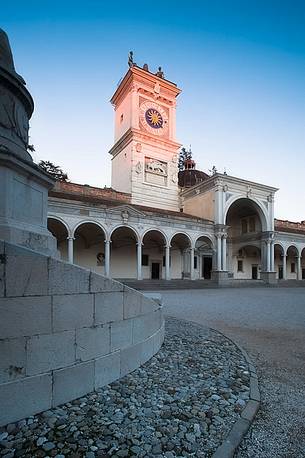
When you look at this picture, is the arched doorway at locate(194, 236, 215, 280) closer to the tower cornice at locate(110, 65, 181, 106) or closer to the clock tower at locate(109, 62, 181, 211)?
the clock tower at locate(109, 62, 181, 211)

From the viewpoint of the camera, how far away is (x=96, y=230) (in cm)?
2483

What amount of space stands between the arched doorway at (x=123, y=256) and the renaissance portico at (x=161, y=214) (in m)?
0.11

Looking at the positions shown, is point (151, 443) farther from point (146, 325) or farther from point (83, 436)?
point (146, 325)

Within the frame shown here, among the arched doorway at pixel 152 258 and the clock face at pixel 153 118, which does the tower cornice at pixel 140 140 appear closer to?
the clock face at pixel 153 118

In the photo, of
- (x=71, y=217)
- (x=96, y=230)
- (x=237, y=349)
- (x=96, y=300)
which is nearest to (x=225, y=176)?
(x=96, y=230)

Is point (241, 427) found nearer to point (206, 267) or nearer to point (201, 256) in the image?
point (201, 256)

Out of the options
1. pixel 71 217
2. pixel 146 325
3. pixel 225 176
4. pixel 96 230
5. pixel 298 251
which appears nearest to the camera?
pixel 146 325

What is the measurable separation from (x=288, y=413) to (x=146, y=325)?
215 cm

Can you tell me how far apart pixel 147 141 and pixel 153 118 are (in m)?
3.82

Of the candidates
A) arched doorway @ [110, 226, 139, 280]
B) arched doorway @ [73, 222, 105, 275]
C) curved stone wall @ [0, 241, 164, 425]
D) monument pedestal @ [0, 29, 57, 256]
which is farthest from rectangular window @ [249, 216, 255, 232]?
curved stone wall @ [0, 241, 164, 425]

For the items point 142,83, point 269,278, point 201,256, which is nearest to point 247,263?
point 269,278

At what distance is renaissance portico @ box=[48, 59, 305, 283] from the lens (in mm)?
25391

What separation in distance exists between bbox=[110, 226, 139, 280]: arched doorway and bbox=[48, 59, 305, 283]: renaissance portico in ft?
0.34

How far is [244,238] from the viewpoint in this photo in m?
36.2
